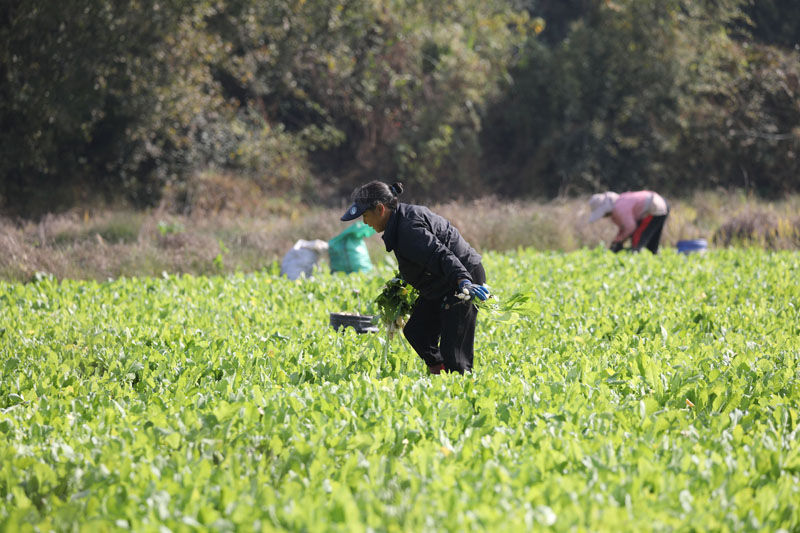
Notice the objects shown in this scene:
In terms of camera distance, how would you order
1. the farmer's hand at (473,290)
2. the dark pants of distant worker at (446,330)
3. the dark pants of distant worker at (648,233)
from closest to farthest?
the farmer's hand at (473,290), the dark pants of distant worker at (446,330), the dark pants of distant worker at (648,233)

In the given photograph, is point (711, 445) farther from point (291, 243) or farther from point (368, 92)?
point (368, 92)

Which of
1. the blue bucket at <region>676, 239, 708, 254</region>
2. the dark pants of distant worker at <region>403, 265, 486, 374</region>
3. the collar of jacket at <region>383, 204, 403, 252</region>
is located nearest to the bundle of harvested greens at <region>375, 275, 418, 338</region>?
the dark pants of distant worker at <region>403, 265, 486, 374</region>

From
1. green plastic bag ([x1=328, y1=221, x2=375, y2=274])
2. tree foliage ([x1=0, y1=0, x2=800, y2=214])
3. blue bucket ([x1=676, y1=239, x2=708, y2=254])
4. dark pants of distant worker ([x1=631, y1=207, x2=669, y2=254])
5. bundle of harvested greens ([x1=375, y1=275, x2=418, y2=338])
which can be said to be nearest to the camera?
bundle of harvested greens ([x1=375, y1=275, x2=418, y2=338])

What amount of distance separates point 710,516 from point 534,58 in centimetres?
2754

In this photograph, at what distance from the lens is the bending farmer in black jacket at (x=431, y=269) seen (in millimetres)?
5316

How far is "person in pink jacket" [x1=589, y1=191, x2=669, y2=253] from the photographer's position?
42.1ft

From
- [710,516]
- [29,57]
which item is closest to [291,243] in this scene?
[29,57]

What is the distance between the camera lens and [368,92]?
2602 cm

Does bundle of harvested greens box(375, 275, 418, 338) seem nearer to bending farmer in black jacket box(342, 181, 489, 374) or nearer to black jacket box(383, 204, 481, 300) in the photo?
bending farmer in black jacket box(342, 181, 489, 374)

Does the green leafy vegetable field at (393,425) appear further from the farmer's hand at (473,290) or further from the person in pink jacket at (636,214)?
the person in pink jacket at (636,214)

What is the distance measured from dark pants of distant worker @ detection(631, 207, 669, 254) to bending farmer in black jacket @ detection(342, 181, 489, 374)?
8112mm

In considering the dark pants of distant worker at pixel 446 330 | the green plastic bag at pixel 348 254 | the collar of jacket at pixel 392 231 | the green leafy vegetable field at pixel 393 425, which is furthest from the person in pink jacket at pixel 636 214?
the collar of jacket at pixel 392 231

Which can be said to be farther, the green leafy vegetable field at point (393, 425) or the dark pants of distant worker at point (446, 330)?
the dark pants of distant worker at point (446, 330)

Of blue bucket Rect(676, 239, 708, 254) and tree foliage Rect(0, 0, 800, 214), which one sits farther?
tree foliage Rect(0, 0, 800, 214)
